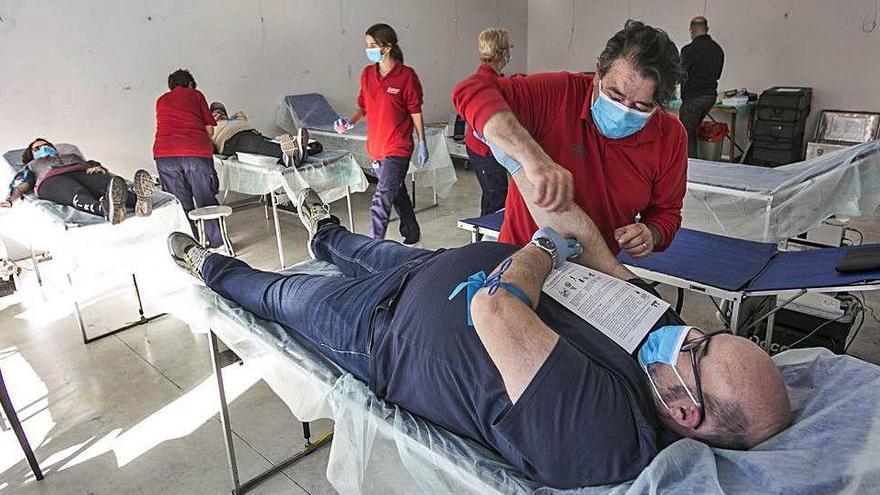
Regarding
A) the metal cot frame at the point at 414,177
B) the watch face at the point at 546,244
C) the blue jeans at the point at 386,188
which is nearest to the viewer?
the watch face at the point at 546,244

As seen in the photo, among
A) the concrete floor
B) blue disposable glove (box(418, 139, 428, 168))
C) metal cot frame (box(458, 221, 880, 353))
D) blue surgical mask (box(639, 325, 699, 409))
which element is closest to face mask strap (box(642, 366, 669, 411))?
blue surgical mask (box(639, 325, 699, 409))

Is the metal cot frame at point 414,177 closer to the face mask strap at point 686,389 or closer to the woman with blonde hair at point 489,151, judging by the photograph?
the woman with blonde hair at point 489,151

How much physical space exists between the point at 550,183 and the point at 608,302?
11.1 inches

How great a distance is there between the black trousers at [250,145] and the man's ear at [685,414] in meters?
3.10

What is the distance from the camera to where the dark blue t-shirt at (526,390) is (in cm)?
95

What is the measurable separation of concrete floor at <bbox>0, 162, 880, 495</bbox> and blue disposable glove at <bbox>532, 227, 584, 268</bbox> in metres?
1.04

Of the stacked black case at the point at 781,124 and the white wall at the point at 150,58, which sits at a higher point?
the white wall at the point at 150,58

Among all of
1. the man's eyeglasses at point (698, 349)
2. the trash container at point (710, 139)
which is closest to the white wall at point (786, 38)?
the trash container at point (710, 139)

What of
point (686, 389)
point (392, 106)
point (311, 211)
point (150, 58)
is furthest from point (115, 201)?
point (686, 389)

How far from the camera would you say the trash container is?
220 inches

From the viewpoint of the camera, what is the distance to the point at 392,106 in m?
3.22

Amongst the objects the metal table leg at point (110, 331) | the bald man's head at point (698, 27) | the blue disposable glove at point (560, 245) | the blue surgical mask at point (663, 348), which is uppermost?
the bald man's head at point (698, 27)

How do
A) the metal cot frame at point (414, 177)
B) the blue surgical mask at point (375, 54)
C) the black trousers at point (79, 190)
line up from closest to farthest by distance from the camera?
the black trousers at point (79, 190) < the blue surgical mask at point (375, 54) < the metal cot frame at point (414, 177)

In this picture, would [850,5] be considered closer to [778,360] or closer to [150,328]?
[778,360]
